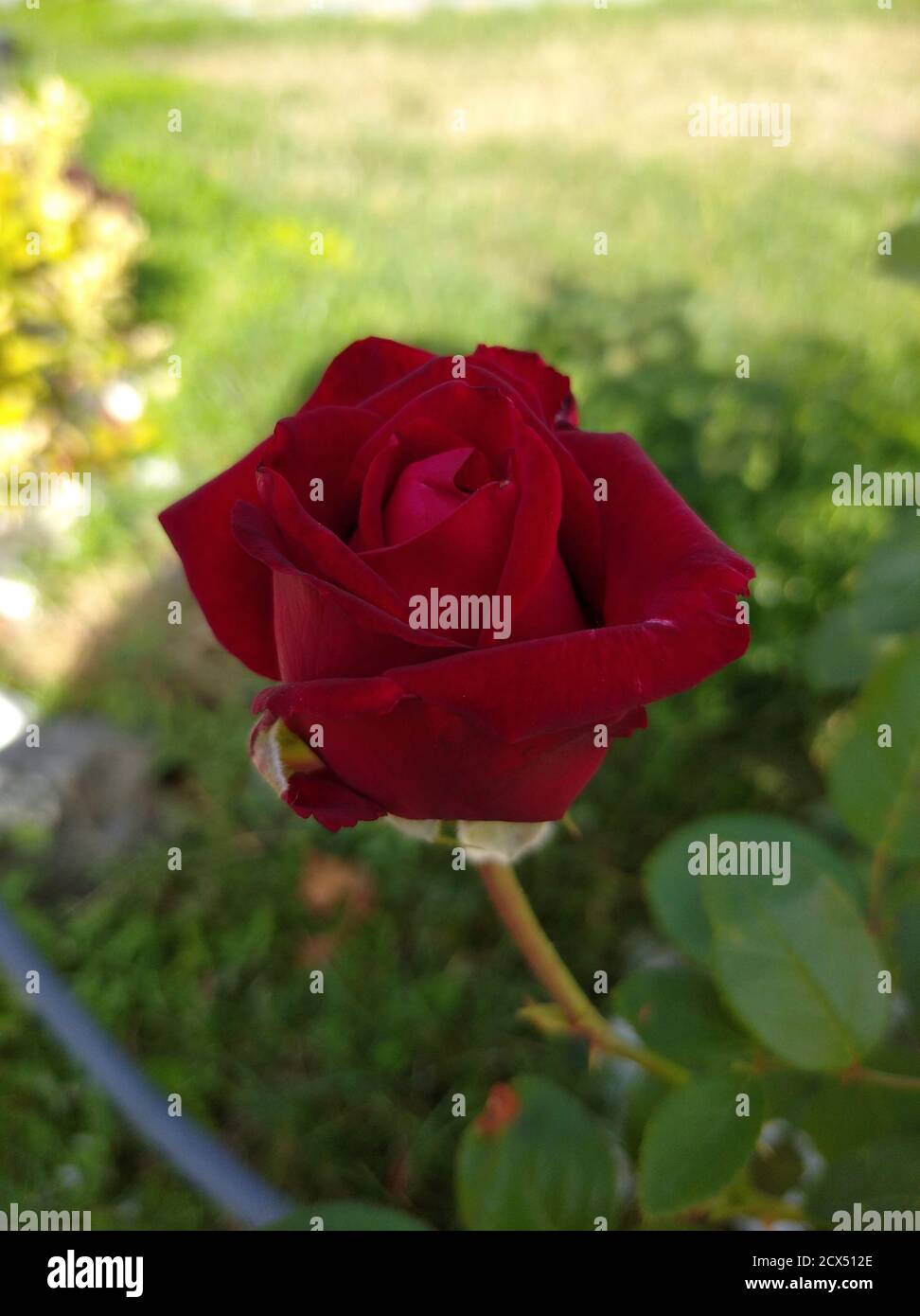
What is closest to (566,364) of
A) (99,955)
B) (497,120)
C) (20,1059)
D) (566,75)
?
(99,955)

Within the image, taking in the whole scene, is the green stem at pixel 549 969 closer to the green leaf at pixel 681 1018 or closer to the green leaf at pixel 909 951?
the green leaf at pixel 681 1018

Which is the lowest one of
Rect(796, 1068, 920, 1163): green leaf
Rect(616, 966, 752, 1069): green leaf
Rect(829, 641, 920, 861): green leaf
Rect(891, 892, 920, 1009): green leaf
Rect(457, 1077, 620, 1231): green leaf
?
Rect(457, 1077, 620, 1231): green leaf

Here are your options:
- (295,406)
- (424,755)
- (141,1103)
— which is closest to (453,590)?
(424,755)

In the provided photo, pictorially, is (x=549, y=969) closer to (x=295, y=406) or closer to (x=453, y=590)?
(x=453, y=590)

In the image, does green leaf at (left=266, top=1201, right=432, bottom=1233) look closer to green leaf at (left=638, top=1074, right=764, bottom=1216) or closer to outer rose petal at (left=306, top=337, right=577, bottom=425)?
green leaf at (left=638, top=1074, right=764, bottom=1216)

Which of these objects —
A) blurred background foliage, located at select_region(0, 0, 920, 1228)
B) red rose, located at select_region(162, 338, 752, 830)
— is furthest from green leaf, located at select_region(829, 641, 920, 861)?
red rose, located at select_region(162, 338, 752, 830)

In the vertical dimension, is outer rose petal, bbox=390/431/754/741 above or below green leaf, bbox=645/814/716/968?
above
